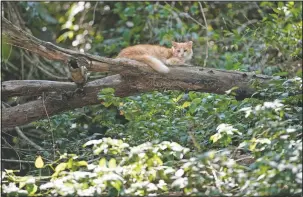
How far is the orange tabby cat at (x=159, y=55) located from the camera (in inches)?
196

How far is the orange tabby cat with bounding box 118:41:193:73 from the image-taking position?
16.3 feet

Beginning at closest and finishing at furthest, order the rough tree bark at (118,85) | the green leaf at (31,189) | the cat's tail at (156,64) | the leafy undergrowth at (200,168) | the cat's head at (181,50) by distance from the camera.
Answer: the leafy undergrowth at (200,168) < the green leaf at (31,189) < the rough tree bark at (118,85) < the cat's tail at (156,64) < the cat's head at (181,50)

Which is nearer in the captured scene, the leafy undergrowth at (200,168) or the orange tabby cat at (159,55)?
the leafy undergrowth at (200,168)

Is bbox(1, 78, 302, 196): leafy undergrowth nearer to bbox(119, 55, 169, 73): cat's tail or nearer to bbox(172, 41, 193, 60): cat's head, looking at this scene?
bbox(119, 55, 169, 73): cat's tail

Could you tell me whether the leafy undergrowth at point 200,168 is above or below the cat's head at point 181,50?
below

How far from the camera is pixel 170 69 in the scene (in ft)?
16.5

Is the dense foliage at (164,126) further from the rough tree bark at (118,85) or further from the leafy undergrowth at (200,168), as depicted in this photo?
the rough tree bark at (118,85)

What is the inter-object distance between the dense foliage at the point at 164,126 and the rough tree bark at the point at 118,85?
5.4 inches

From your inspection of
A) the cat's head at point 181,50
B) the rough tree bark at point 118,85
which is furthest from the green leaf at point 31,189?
the cat's head at point 181,50

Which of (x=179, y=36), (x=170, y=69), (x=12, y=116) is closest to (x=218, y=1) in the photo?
(x=179, y=36)

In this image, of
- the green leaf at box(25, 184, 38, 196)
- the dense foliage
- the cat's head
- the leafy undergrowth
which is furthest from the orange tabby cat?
the green leaf at box(25, 184, 38, 196)

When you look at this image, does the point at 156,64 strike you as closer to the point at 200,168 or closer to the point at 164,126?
the point at 164,126

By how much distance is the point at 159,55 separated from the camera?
20.3 feet

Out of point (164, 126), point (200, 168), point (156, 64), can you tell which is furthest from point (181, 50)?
point (200, 168)
